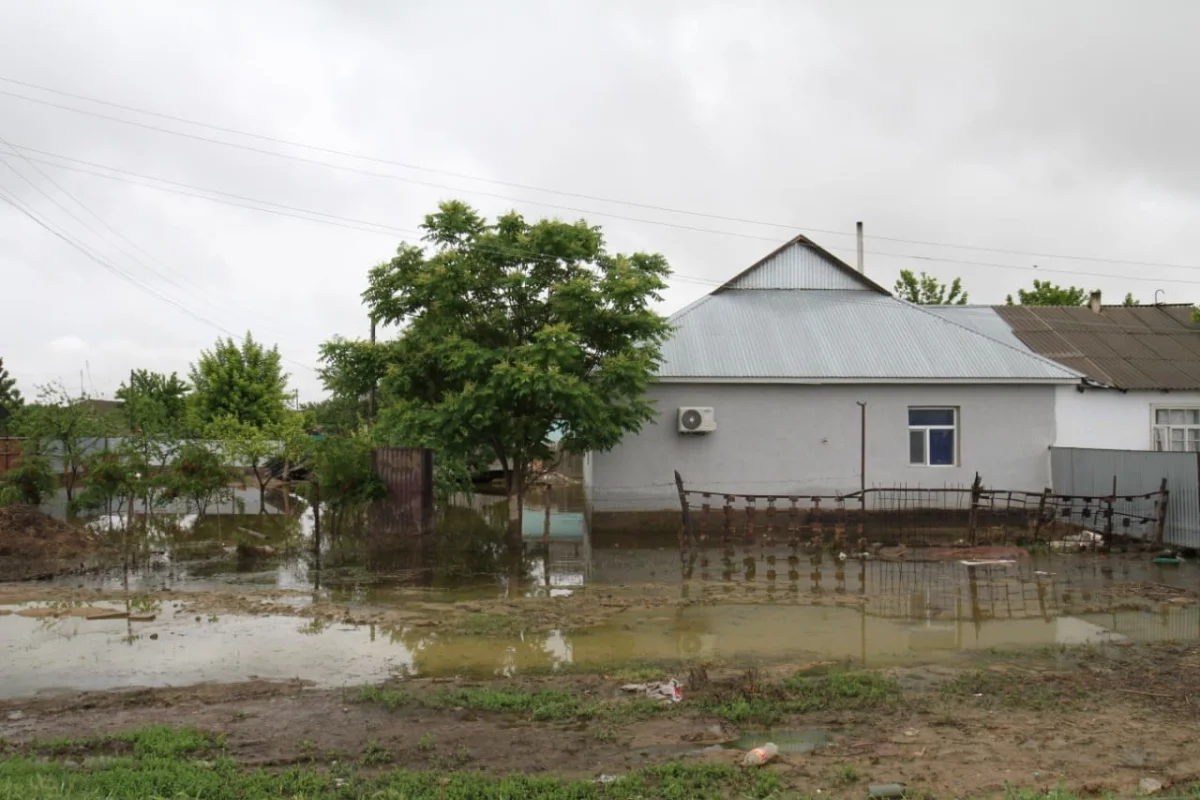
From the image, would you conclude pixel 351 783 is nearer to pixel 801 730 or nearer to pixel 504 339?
pixel 801 730

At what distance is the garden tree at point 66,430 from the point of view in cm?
1791

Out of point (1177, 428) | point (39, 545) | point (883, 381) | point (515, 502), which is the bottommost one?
point (39, 545)

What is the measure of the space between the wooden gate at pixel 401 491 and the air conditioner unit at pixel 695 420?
535 centimetres

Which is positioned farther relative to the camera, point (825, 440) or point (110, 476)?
point (825, 440)

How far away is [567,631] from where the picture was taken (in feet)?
35.5

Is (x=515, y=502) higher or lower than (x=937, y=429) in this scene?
lower

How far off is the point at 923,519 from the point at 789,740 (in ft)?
45.2

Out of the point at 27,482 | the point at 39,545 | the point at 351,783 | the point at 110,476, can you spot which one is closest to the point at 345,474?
the point at 110,476

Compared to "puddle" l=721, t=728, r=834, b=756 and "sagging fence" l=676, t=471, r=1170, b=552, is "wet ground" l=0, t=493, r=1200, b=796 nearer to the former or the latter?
"puddle" l=721, t=728, r=834, b=756

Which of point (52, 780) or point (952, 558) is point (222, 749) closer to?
point (52, 780)

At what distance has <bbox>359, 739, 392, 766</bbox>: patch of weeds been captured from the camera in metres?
6.14

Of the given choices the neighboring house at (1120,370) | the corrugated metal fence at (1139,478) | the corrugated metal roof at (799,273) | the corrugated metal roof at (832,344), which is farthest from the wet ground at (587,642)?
the corrugated metal roof at (799,273)

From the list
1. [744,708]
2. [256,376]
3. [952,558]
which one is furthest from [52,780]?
[256,376]

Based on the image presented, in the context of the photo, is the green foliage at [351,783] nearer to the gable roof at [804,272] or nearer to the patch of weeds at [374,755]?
the patch of weeds at [374,755]
